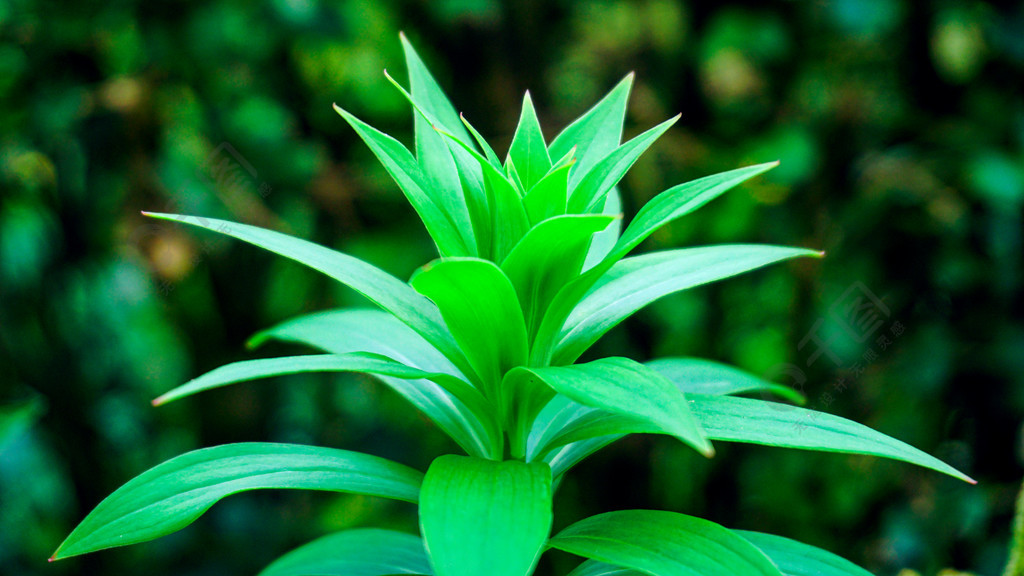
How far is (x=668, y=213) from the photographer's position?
1.19 feet

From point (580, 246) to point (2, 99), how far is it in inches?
47.3

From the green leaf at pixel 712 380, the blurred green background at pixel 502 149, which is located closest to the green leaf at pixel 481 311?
the green leaf at pixel 712 380

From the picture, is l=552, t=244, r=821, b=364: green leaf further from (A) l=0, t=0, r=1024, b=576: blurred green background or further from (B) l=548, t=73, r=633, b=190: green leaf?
(A) l=0, t=0, r=1024, b=576: blurred green background

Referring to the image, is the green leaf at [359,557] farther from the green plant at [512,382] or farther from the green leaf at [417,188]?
the green leaf at [417,188]

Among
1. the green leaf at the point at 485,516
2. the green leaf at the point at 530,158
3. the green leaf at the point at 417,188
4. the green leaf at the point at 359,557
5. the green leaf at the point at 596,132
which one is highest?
the green leaf at the point at 596,132

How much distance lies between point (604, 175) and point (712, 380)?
159 mm

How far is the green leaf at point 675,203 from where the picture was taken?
1.17 ft

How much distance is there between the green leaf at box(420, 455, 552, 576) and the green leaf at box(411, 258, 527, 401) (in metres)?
0.06

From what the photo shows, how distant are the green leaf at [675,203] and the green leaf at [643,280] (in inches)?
1.3

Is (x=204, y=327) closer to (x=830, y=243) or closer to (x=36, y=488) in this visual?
(x=36, y=488)

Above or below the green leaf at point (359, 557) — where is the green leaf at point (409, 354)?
above

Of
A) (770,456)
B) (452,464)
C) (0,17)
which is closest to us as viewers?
(452,464)

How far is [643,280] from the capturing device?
0.41 meters

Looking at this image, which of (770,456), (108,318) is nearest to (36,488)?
(108,318)
